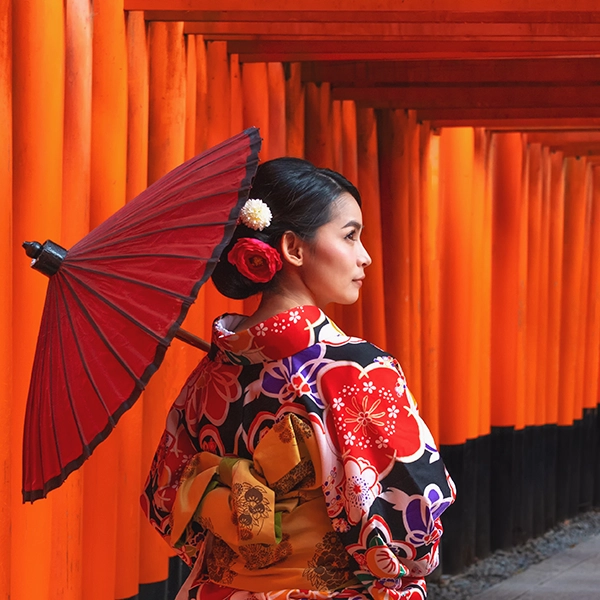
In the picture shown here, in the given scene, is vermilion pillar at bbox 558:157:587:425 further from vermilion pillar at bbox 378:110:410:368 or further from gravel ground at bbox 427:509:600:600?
vermilion pillar at bbox 378:110:410:368

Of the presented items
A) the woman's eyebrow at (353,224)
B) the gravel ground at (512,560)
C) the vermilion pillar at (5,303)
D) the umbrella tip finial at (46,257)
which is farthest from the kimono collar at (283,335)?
the gravel ground at (512,560)

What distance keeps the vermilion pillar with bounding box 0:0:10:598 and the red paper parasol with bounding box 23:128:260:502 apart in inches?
33.1

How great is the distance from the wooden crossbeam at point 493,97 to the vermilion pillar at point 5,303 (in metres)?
3.39

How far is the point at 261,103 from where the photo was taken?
506 centimetres

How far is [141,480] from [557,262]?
584 cm

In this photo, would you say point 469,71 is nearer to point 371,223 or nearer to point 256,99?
point 371,223

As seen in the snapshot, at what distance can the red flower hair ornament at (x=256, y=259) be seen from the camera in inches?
85.4

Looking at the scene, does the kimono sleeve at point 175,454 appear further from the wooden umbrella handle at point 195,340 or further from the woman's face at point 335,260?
the woman's face at point 335,260

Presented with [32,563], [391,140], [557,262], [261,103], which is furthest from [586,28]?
[557,262]

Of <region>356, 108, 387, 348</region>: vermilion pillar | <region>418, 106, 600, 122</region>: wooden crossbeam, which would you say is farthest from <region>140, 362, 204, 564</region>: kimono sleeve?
<region>418, 106, 600, 122</region>: wooden crossbeam

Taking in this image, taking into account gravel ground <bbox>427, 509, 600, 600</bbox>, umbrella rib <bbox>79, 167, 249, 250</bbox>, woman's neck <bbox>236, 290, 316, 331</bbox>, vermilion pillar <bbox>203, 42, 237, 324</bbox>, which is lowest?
gravel ground <bbox>427, 509, 600, 600</bbox>

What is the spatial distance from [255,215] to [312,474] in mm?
527

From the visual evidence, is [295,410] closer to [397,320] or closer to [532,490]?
[397,320]

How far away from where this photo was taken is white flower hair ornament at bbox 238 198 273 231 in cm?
218
